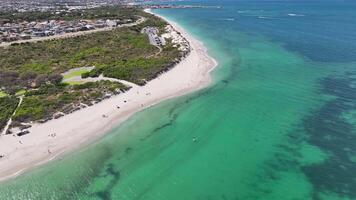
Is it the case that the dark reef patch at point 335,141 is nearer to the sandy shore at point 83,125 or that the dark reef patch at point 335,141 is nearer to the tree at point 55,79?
the sandy shore at point 83,125

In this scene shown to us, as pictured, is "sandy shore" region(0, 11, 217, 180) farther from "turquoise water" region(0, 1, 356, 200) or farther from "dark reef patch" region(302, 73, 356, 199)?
"dark reef patch" region(302, 73, 356, 199)

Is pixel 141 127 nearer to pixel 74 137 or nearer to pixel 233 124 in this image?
pixel 74 137

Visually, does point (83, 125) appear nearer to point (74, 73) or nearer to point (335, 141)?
point (74, 73)

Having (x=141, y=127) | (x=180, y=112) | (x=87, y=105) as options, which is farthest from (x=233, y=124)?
(x=87, y=105)

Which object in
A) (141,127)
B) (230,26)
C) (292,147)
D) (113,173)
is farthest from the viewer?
(230,26)

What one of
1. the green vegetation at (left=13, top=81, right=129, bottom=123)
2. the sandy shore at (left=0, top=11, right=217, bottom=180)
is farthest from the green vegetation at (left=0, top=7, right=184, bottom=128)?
the sandy shore at (left=0, top=11, right=217, bottom=180)

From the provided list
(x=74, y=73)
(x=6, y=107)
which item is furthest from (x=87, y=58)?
(x=6, y=107)
